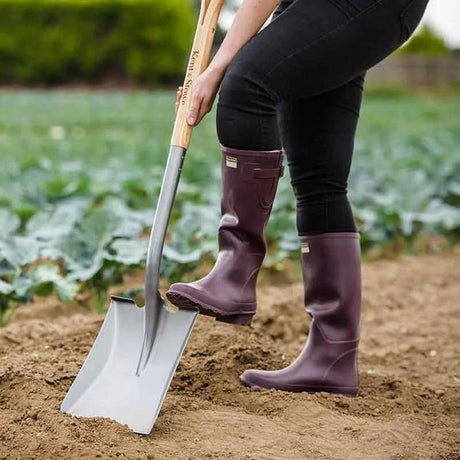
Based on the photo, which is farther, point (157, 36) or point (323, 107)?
point (157, 36)

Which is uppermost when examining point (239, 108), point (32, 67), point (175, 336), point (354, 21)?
point (32, 67)

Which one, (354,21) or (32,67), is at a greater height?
(32,67)

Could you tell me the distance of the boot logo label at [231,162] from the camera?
232cm

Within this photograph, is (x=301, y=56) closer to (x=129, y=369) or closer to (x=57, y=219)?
(x=129, y=369)

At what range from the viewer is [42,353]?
9.11 feet

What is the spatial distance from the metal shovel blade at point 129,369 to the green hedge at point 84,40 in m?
22.6

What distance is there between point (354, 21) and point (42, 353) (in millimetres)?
1381

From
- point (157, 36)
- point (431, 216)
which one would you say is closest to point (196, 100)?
point (431, 216)

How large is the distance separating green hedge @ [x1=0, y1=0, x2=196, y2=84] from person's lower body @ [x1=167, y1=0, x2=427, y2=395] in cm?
2246

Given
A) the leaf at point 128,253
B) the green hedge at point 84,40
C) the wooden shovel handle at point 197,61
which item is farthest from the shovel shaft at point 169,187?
the green hedge at point 84,40

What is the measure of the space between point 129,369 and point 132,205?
3.10m

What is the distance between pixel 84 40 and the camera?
2478cm

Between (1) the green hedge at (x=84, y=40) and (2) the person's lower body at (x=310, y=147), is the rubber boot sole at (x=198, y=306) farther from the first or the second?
(1) the green hedge at (x=84, y=40)

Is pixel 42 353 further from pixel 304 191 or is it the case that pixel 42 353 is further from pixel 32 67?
pixel 32 67
